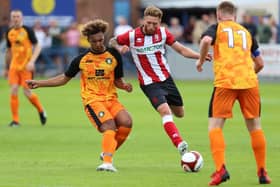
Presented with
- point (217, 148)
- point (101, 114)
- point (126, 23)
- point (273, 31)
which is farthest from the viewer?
point (126, 23)

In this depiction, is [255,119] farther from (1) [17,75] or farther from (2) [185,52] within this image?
(1) [17,75]

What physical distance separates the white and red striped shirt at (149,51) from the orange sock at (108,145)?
5.25ft

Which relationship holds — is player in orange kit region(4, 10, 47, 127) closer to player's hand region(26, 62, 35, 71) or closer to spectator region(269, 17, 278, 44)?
player's hand region(26, 62, 35, 71)

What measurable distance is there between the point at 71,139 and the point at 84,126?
2.77 m

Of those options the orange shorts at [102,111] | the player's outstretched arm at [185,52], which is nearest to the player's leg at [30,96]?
the player's outstretched arm at [185,52]

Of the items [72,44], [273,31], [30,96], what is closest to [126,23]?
[72,44]

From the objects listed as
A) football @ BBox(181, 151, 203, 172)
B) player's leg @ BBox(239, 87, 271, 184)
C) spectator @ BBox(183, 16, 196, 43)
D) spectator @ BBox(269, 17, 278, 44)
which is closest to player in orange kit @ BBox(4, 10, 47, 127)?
football @ BBox(181, 151, 203, 172)

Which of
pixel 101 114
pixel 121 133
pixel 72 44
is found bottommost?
pixel 72 44

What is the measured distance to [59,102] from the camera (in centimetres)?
2714

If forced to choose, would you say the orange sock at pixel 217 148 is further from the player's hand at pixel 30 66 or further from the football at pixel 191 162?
the player's hand at pixel 30 66

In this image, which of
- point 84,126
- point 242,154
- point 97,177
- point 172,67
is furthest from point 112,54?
point 172,67

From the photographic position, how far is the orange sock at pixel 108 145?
507 inches

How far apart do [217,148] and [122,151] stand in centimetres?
420

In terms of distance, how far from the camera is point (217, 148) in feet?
38.0
